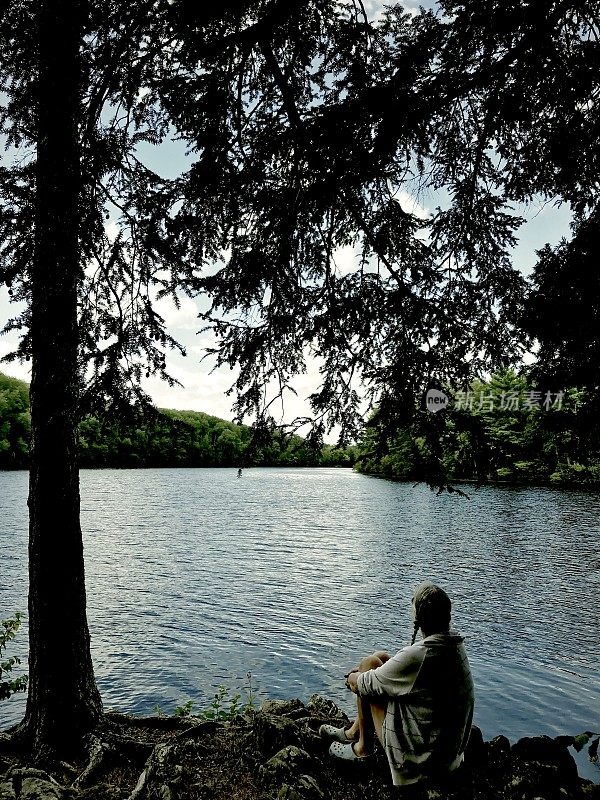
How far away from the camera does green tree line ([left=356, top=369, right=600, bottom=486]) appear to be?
3404 mm

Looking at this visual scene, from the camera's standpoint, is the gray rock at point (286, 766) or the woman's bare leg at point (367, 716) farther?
the gray rock at point (286, 766)

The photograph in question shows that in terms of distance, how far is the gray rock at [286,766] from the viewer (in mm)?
4117

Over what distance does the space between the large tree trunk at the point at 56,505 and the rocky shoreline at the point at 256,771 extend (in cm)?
34

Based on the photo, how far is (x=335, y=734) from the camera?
459cm

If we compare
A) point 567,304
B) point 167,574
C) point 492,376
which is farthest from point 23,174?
point 167,574

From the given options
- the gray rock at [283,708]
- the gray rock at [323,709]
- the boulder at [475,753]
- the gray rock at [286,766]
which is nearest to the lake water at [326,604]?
the gray rock at [323,709]

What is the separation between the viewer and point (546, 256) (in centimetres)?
506

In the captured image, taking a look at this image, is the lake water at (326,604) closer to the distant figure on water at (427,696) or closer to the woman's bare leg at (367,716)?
the woman's bare leg at (367,716)

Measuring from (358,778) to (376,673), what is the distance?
1.37 m

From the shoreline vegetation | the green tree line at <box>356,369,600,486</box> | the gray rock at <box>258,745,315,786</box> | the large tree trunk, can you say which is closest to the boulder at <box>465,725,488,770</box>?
the gray rock at <box>258,745,315,786</box>

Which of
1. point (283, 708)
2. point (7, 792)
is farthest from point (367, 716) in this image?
point (283, 708)

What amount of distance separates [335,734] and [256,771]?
0.68 meters

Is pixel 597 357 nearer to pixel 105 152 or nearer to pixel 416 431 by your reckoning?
pixel 416 431

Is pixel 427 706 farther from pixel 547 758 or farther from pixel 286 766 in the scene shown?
pixel 547 758
